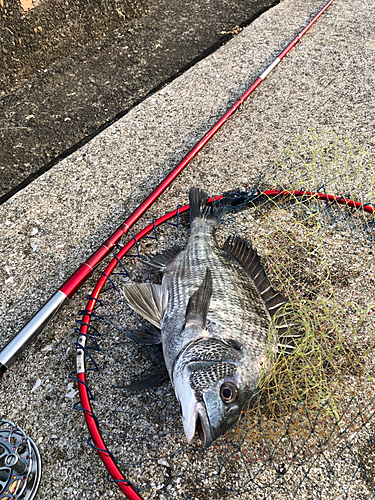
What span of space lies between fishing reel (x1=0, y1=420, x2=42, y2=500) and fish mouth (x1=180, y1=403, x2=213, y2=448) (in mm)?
947

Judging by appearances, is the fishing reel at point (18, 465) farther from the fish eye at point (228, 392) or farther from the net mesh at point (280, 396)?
the fish eye at point (228, 392)

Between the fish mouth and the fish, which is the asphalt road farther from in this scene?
the fish mouth

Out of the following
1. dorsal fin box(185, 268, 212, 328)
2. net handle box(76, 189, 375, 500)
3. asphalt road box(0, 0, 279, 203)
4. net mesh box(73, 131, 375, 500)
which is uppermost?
asphalt road box(0, 0, 279, 203)

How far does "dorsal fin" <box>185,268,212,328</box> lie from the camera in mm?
2279

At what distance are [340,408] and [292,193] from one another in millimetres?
1623

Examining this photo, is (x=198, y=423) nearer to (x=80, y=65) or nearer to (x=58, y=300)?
(x=58, y=300)

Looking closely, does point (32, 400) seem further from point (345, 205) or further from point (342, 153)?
point (342, 153)

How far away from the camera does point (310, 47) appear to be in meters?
5.44

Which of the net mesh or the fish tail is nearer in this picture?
the net mesh

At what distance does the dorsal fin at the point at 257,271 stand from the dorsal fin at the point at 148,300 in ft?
1.84

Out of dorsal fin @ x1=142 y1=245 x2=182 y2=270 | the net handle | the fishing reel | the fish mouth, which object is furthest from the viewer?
dorsal fin @ x1=142 y1=245 x2=182 y2=270

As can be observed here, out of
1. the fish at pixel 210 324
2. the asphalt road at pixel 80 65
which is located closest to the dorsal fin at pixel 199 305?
the fish at pixel 210 324

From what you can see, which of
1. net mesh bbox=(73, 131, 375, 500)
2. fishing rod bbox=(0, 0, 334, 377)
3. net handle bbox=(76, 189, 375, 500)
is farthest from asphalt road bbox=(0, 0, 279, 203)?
net mesh bbox=(73, 131, 375, 500)

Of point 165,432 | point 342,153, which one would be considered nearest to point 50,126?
point 342,153
